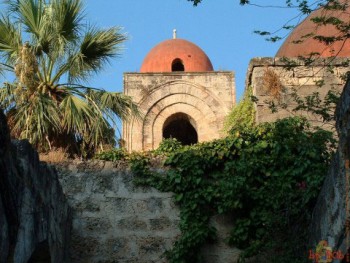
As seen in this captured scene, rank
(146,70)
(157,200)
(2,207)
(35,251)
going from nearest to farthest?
(2,207) → (35,251) → (157,200) → (146,70)

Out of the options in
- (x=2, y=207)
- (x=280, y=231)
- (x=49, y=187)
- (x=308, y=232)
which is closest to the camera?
(x=2, y=207)

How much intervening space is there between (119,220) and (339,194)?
2.94m

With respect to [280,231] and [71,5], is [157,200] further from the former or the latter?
[71,5]

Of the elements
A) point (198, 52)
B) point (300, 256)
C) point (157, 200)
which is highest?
point (198, 52)

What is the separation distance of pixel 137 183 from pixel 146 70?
18.5 m

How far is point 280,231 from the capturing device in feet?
21.6

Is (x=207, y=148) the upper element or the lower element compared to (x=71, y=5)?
lower

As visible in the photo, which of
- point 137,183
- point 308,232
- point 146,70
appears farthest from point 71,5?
point 146,70

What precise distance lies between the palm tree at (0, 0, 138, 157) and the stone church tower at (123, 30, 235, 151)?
1428cm

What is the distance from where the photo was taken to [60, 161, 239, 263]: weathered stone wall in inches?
271

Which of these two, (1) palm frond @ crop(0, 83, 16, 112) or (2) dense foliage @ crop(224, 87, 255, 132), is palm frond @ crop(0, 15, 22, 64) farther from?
(2) dense foliage @ crop(224, 87, 255, 132)

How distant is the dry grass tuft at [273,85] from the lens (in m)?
9.60

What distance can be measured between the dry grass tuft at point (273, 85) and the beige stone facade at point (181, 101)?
14682mm

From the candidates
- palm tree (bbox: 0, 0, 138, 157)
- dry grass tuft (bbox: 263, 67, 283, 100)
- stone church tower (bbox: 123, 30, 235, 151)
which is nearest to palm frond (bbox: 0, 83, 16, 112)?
palm tree (bbox: 0, 0, 138, 157)
